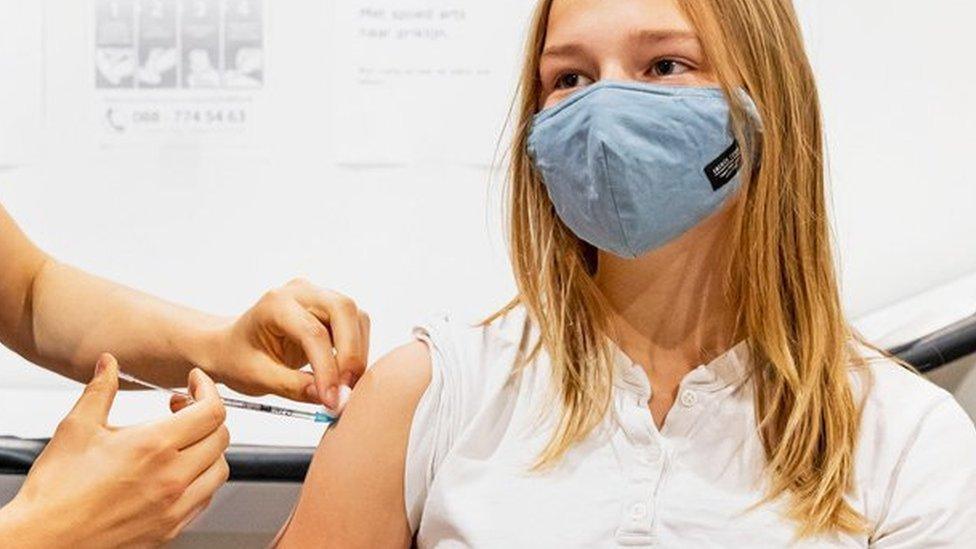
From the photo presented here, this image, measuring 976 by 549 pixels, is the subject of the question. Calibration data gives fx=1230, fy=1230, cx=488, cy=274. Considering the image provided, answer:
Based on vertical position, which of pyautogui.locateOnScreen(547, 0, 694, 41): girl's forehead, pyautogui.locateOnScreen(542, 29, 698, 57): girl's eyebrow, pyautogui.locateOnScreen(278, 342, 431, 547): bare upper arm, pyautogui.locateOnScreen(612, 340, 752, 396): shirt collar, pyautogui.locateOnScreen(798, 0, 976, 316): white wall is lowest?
pyautogui.locateOnScreen(278, 342, 431, 547): bare upper arm

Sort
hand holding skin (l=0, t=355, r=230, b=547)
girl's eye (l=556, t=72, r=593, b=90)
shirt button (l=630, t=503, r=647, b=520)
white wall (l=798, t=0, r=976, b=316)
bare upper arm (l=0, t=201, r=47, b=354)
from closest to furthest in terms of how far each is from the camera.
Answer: hand holding skin (l=0, t=355, r=230, b=547)
shirt button (l=630, t=503, r=647, b=520)
girl's eye (l=556, t=72, r=593, b=90)
bare upper arm (l=0, t=201, r=47, b=354)
white wall (l=798, t=0, r=976, b=316)

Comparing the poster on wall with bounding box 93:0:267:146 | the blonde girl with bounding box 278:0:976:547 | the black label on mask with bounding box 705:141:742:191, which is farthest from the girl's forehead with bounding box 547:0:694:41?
the poster on wall with bounding box 93:0:267:146

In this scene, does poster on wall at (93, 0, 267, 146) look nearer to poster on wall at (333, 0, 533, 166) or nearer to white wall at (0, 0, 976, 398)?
white wall at (0, 0, 976, 398)

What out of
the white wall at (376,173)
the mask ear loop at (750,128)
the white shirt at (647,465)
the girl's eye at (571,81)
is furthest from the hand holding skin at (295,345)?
the white wall at (376,173)

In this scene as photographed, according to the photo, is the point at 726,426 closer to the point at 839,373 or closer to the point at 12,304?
the point at 839,373

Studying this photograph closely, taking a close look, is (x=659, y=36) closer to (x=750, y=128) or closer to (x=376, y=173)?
(x=750, y=128)

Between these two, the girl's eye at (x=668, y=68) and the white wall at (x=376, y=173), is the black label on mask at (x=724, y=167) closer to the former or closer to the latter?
the girl's eye at (x=668, y=68)

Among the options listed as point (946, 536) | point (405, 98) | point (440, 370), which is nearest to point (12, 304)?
point (440, 370)

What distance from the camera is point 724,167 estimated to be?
1.40 metres

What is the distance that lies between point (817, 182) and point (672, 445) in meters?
0.38

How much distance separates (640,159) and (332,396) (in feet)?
1.52

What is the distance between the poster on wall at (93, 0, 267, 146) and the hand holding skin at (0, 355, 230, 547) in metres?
1.06

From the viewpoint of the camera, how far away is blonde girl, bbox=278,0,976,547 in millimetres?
1361

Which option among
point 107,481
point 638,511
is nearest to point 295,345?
point 107,481
